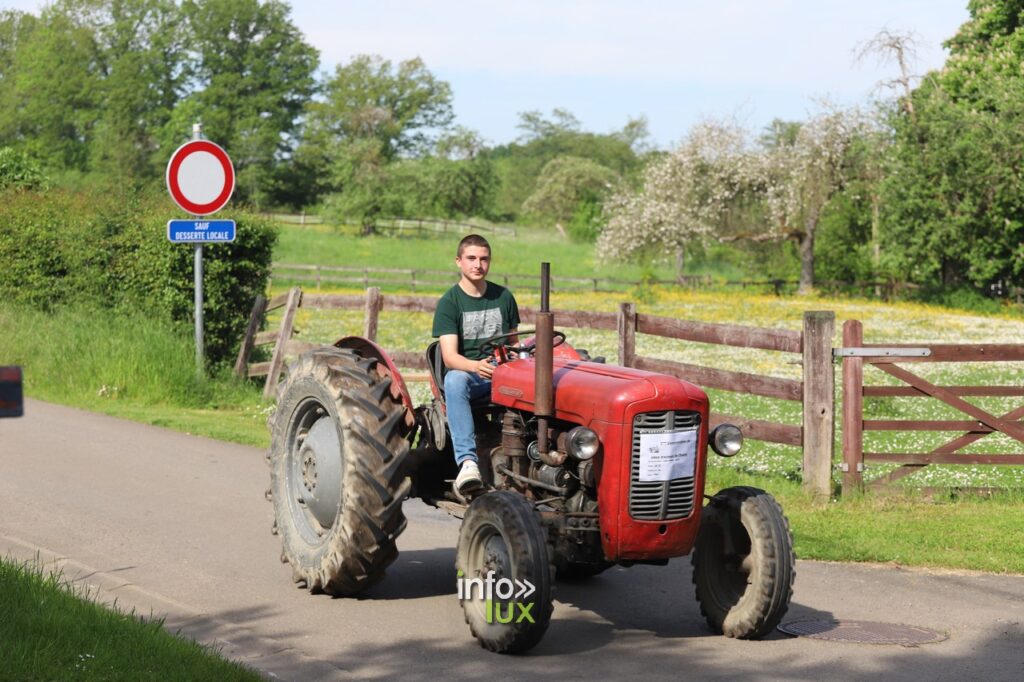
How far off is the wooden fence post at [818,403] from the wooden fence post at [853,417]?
0.48ft

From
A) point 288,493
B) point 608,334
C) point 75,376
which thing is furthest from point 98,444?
point 608,334

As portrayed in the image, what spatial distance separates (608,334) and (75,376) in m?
17.9

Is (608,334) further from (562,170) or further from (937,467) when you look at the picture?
(562,170)

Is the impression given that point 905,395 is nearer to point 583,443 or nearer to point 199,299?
point 583,443

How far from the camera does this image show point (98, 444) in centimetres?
1372

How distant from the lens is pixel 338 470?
8.26 metres

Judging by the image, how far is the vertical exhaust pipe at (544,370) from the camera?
6.85 metres

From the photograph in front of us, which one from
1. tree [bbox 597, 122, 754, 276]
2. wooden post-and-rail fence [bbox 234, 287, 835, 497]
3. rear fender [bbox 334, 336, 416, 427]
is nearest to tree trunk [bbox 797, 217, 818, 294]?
tree [bbox 597, 122, 754, 276]

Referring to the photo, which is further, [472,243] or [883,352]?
[883,352]

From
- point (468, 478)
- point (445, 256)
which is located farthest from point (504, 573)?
point (445, 256)

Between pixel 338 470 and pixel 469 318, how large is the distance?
1.23 metres

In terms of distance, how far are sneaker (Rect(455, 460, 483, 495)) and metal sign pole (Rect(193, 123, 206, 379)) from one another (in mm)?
9701

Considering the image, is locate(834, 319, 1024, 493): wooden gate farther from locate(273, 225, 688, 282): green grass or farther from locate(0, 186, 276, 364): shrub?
locate(273, 225, 688, 282): green grass

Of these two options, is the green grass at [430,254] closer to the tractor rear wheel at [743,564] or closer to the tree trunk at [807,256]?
the tree trunk at [807,256]
